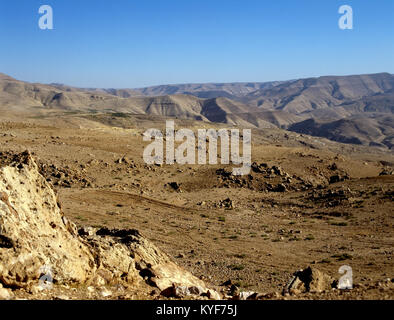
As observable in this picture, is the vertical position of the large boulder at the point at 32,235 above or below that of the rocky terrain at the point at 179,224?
above

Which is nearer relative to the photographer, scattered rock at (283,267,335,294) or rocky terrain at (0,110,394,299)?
rocky terrain at (0,110,394,299)

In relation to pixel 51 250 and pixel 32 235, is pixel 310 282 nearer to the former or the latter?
pixel 51 250

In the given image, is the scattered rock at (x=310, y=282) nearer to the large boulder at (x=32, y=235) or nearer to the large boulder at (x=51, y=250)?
the large boulder at (x=51, y=250)

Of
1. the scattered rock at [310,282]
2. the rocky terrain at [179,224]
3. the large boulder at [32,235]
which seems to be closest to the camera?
the large boulder at [32,235]

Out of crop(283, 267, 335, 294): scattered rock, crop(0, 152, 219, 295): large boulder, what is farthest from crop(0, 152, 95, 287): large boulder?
crop(283, 267, 335, 294): scattered rock

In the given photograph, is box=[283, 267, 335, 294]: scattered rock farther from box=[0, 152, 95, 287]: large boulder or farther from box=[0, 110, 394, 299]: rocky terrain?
box=[0, 152, 95, 287]: large boulder

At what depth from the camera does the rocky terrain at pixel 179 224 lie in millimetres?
7559

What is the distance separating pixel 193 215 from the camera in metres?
21.0

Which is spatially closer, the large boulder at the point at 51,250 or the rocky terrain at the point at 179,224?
the large boulder at the point at 51,250

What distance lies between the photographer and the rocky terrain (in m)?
7.56

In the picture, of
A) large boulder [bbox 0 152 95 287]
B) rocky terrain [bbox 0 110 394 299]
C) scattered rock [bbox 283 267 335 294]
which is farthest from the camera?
scattered rock [bbox 283 267 335 294]

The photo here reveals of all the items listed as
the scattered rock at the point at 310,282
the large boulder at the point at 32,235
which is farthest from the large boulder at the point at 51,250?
the scattered rock at the point at 310,282

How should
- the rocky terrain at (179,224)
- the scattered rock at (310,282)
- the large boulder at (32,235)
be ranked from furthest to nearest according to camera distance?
the scattered rock at (310,282) → the rocky terrain at (179,224) → the large boulder at (32,235)
